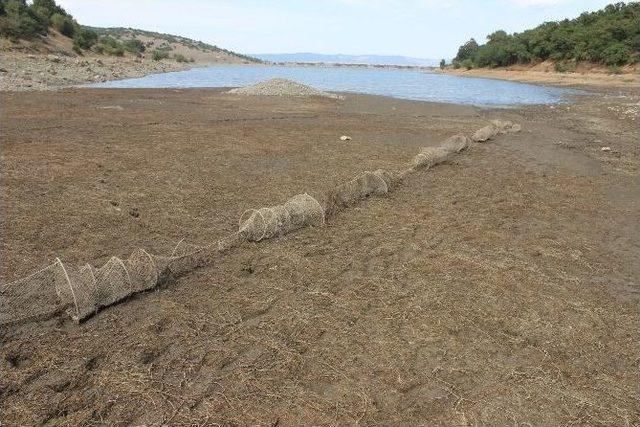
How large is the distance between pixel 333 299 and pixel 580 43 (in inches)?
3128

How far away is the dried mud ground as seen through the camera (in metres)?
4.23

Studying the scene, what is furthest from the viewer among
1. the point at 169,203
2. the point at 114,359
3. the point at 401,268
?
the point at 169,203

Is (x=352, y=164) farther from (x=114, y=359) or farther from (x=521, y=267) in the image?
(x=114, y=359)

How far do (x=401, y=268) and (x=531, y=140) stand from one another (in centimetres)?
1477

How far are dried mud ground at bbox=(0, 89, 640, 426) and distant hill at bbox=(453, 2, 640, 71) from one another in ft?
200

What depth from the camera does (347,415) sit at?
13.3 feet

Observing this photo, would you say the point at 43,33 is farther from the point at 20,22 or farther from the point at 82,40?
the point at 82,40

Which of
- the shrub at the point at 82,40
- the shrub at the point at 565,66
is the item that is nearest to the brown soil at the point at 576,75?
the shrub at the point at 565,66

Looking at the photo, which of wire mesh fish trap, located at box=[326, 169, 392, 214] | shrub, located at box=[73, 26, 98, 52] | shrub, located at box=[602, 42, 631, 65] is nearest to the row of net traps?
wire mesh fish trap, located at box=[326, 169, 392, 214]

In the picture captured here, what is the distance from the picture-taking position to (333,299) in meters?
6.01

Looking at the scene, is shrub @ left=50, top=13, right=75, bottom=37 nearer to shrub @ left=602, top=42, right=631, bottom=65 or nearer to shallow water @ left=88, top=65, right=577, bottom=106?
shallow water @ left=88, top=65, right=577, bottom=106

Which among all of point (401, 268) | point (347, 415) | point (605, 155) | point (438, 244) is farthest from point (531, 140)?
point (347, 415)

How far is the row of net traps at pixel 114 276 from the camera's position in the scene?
17.6ft

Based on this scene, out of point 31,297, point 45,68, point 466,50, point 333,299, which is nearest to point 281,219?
point 333,299
